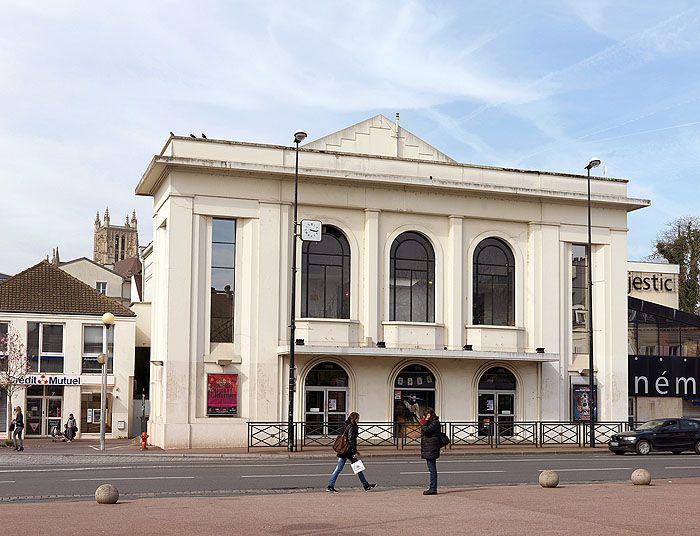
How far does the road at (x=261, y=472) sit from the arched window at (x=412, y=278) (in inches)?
337

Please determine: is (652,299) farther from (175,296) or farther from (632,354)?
(175,296)

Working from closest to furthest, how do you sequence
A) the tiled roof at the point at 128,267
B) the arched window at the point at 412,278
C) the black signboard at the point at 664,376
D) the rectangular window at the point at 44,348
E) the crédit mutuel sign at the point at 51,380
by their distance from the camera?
the arched window at the point at 412,278, the black signboard at the point at 664,376, the crédit mutuel sign at the point at 51,380, the rectangular window at the point at 44,348, the tiled roof at the point at 128,267

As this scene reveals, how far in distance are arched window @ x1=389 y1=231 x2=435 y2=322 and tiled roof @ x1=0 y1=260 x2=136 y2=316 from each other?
1556cm

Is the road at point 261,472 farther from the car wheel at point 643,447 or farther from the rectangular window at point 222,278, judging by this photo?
the rectangular window at point 222,278

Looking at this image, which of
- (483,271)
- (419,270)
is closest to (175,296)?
(419,270)

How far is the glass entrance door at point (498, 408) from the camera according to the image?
39.5m

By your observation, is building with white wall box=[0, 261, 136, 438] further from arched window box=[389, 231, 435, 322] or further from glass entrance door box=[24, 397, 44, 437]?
arched window box=[389, 231, 435, 322]

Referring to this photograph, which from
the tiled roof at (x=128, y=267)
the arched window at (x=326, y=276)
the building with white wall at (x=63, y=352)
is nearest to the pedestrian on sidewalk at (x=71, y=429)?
the building with white wall at (x=63, y=352)

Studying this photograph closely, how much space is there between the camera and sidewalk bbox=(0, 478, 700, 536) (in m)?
13.5

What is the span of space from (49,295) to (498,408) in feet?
72.3

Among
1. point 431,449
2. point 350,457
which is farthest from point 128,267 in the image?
point 431,449

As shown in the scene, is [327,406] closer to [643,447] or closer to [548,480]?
[643,447]

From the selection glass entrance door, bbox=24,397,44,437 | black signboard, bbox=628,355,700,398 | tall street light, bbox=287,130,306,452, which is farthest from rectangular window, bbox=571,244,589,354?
glass entrance door, bbox=24,397,44,437

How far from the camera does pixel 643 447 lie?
33.3 m
